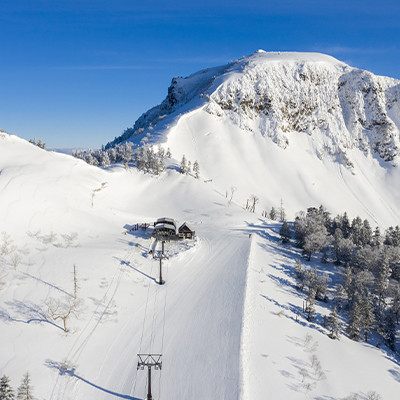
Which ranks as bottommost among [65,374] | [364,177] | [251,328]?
[65,374]

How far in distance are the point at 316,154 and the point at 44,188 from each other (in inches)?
5566

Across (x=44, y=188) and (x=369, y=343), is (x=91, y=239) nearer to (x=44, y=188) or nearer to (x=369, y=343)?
(x=44, y=188)

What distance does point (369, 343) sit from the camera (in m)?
32.6

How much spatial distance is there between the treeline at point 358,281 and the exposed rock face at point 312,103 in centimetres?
9964

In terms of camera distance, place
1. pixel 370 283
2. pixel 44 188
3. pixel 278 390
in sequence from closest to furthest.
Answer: pixel 278 390, pixel 370 283, pixel 44 188

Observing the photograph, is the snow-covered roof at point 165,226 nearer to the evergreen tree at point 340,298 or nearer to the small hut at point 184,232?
the small hut at point 184,232

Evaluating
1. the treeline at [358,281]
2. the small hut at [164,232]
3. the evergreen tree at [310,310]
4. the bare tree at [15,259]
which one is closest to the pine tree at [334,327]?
the treeline at [358,281]

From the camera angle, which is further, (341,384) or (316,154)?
(316,154)

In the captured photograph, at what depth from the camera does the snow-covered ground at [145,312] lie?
864 inches

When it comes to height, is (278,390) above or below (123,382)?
above

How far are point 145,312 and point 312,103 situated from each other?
16784 cm

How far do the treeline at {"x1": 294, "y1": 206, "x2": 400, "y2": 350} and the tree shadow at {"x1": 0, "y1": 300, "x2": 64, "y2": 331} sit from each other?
28533mm

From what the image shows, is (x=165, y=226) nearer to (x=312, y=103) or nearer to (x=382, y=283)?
(x=382, y=283)

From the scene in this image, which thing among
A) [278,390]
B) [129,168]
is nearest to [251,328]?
[278,390]
